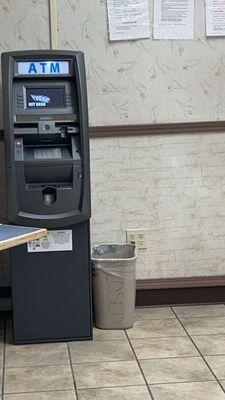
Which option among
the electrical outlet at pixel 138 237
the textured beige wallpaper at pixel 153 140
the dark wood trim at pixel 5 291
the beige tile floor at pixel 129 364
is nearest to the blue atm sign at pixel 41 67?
the textured beige wallpaper at pixel 153 140

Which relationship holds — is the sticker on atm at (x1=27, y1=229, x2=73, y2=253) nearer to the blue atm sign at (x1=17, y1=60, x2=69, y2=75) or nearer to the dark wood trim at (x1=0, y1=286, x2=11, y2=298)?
the dark wood trim at (x1=0, y1=286, x2=11, y2=298)

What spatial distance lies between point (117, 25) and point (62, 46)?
0.34 meters

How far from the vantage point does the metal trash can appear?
3.35m

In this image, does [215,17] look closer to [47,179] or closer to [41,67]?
[41,67]

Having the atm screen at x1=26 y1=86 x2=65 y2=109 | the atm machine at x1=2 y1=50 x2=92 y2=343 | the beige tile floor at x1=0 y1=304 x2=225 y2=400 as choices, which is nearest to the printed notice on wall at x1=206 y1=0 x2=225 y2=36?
the atm machine at x1=2 y1=50 x2=92 y2=343

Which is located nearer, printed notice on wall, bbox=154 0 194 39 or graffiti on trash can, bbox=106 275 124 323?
graffiti on trash can, bbox=106 275 124 323

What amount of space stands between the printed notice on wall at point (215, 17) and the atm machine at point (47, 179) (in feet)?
2.94

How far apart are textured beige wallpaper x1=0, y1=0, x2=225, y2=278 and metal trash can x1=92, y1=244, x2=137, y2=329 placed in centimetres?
34

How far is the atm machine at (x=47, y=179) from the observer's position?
3062 millimetres

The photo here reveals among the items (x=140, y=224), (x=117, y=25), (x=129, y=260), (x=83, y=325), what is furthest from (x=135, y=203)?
(x=117, y=25)

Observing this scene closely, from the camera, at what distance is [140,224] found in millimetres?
3680

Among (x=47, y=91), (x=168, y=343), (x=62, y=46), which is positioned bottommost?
(x=168, y=343)

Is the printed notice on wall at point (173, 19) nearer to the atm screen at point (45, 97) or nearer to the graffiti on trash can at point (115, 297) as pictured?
the atm screen at point (45, 97)

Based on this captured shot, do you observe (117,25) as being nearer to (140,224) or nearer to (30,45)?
(30,45)
